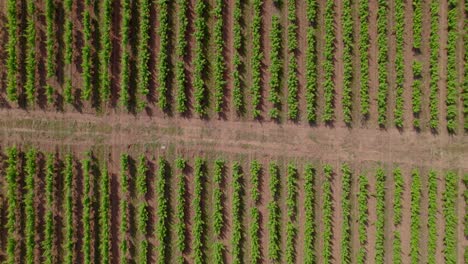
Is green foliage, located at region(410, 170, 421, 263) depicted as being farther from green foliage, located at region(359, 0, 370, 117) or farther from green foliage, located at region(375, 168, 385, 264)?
green foliage, located at region(359, 0, 370, 117)

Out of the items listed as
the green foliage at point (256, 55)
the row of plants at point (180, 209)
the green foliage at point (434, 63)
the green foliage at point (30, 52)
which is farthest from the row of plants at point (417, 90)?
the green foliage at point (30, 52)

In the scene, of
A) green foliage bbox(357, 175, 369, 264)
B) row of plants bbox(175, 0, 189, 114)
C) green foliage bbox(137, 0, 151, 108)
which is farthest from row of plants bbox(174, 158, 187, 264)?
green foliage bbox(357, 175, 369, 264)

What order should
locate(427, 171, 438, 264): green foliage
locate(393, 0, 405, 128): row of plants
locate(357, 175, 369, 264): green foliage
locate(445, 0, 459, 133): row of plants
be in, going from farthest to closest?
locate(357, 175, 369, 264): green foliage → locate(427, 171, 438, 264): green foliage → locate(393, 0, 405, 128): row of plants → locate(445, 0, 459, 133): row of plants

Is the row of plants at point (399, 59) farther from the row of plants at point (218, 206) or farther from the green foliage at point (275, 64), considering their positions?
the row of plants at point (218, 206)

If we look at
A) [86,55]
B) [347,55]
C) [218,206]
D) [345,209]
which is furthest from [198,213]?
[347,55]

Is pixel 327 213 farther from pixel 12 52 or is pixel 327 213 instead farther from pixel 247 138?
pixel 12 52

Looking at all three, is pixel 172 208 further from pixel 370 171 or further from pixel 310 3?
pixel 310 3

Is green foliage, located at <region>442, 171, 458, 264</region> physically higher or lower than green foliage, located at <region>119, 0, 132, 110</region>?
lower
